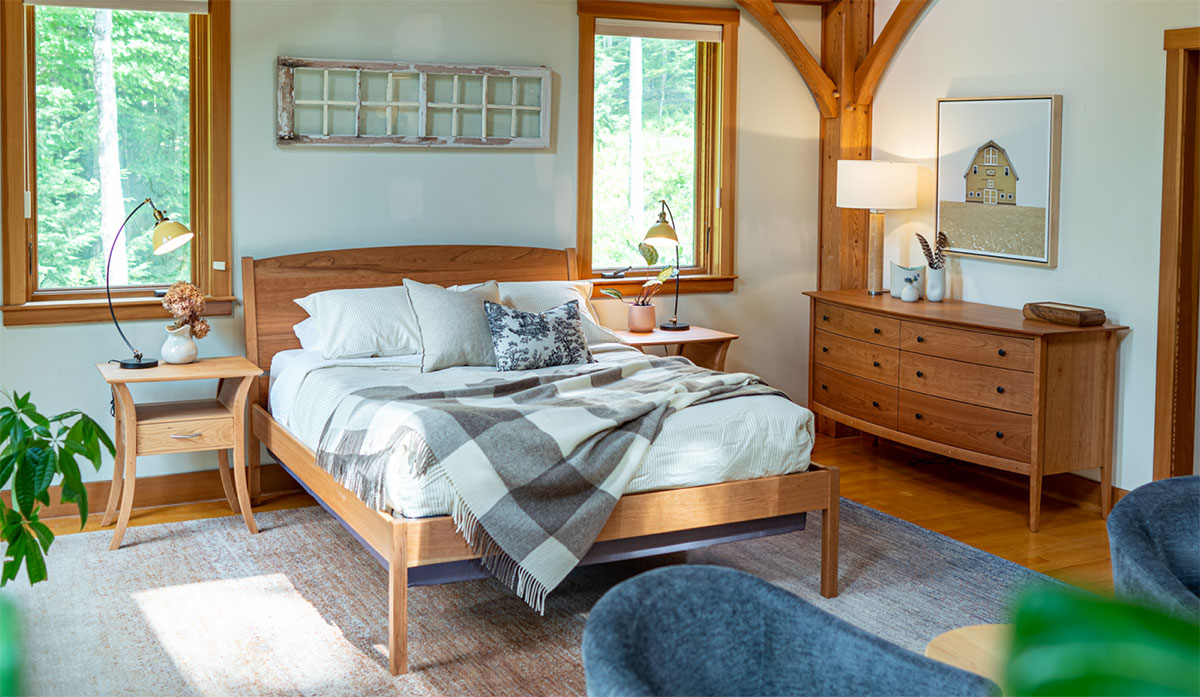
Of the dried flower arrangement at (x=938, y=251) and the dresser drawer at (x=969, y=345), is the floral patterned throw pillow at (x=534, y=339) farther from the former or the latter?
the dried flower arrangement at (x=938, y=251)

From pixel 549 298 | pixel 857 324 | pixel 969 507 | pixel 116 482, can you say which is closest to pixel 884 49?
pixel 857 324

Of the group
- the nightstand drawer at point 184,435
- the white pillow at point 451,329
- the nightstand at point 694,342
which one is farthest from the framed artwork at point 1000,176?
the nightstand drawer at point 184,435

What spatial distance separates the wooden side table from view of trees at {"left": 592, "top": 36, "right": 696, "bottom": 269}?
2114 millimetres

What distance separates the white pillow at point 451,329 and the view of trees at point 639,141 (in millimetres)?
1362

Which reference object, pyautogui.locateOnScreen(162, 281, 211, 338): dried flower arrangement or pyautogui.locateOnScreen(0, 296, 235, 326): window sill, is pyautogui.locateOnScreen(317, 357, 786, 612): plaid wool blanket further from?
pyautogui.locateOnScreen(0, 296, 235, 326): window sill

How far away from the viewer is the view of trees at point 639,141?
5602mm

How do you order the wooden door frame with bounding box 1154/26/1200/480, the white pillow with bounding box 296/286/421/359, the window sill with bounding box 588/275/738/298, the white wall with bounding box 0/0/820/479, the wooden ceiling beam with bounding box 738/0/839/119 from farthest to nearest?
the wooden ceiling beam with bounding box 738/0/839/119
the window sill with bounding box 588/275/738/298
the white wall with bounding box 0/0/820/479
the white pillow with bounding box 296/286/421/359
the wooden door frame with bounding box 1154/26/1200/480

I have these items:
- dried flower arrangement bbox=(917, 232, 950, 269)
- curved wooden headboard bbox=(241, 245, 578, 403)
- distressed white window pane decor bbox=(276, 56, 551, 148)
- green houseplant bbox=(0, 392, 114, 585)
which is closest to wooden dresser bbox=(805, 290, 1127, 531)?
dried flower arrangement bbox=(917, 232, 950, 269)

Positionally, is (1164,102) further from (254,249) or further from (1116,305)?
(254,249)

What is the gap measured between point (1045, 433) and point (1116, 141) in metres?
1.27

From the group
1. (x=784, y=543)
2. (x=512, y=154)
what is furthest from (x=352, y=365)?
(x=784, y=543)

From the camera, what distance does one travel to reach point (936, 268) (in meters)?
5.35

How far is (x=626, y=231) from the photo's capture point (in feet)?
18.9

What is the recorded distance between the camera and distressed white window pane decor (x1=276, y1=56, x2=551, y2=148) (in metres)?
4.77
